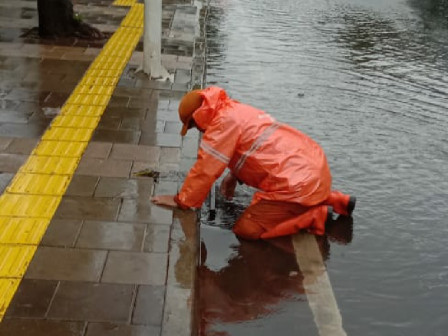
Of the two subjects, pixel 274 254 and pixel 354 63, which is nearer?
pixel 274 254

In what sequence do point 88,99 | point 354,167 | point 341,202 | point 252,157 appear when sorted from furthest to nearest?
point 88,99 → point 354,167 → point 341,202 → point 252,157

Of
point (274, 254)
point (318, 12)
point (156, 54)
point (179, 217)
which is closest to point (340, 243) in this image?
point (274, 254)

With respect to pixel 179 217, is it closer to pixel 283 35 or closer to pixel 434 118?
pixel 434 118

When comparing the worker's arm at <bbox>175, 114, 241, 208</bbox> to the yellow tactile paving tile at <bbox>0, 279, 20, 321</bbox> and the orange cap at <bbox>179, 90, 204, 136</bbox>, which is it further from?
the yellow tactile paving tile at <bbox>0, 279, 20, 321</bbox>

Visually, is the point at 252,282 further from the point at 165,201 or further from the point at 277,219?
the point at 165,201

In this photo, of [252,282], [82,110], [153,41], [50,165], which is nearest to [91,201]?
[50,165]

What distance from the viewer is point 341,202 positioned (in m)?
5.16

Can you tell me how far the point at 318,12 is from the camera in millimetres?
15438

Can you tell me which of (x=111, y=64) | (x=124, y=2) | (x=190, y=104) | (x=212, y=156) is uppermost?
(x=190, y=104)

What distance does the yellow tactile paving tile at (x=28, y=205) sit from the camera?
448 cm

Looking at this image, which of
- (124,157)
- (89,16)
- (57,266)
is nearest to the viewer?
(57,266)

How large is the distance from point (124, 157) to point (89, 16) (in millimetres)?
6869

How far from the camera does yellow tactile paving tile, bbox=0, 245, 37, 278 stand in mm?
3799

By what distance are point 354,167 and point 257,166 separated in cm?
197
